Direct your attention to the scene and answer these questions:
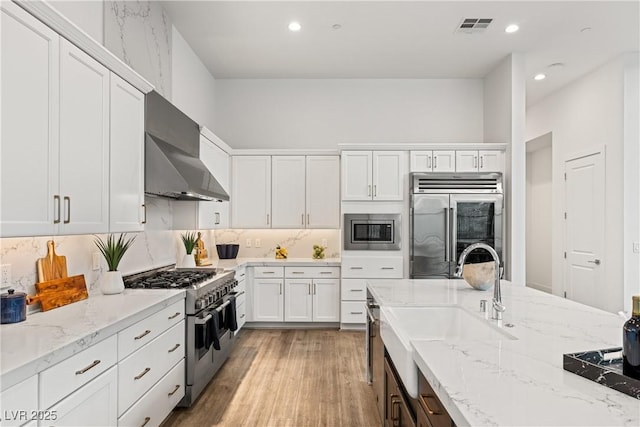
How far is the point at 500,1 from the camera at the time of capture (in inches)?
147

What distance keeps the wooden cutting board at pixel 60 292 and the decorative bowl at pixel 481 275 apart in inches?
96.9

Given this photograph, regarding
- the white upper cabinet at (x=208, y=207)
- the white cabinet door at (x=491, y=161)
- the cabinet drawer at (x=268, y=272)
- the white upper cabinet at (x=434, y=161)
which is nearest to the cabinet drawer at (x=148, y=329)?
the white upper cabinet at (x=208, y=207)

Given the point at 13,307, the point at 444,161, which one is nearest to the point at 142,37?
the point at 13,307

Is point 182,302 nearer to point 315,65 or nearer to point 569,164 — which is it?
point 315,65

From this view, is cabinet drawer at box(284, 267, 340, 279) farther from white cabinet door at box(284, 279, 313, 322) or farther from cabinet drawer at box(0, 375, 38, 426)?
cabinet drawer at box(0, 375, 38, 426)

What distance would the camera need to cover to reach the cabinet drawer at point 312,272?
5.14 metres

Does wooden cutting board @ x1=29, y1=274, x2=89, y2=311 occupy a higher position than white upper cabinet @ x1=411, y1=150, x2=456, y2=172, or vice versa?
white upper cabinet @ x1=411, y1=150, x2=456, y2=172

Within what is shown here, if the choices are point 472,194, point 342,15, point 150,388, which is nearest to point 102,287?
point 150,388

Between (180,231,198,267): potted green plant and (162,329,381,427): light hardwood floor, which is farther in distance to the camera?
(180,231,198,267): potted green plant

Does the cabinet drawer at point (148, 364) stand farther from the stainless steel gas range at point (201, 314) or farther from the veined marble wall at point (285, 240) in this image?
the veined marble wall at point (285, 240)

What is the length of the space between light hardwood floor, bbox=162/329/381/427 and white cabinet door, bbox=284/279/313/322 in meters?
0.45

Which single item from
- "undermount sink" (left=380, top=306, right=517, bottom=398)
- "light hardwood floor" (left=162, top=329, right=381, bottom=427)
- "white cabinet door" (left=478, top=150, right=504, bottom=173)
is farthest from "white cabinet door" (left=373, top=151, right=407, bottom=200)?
"undermount sink" (left=380, top=306, right=517, bottom=398)

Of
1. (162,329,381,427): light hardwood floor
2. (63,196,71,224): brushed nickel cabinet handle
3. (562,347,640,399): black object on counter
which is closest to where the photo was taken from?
(562,347,640,399): black object on counter

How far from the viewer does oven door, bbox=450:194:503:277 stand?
4887 mm
